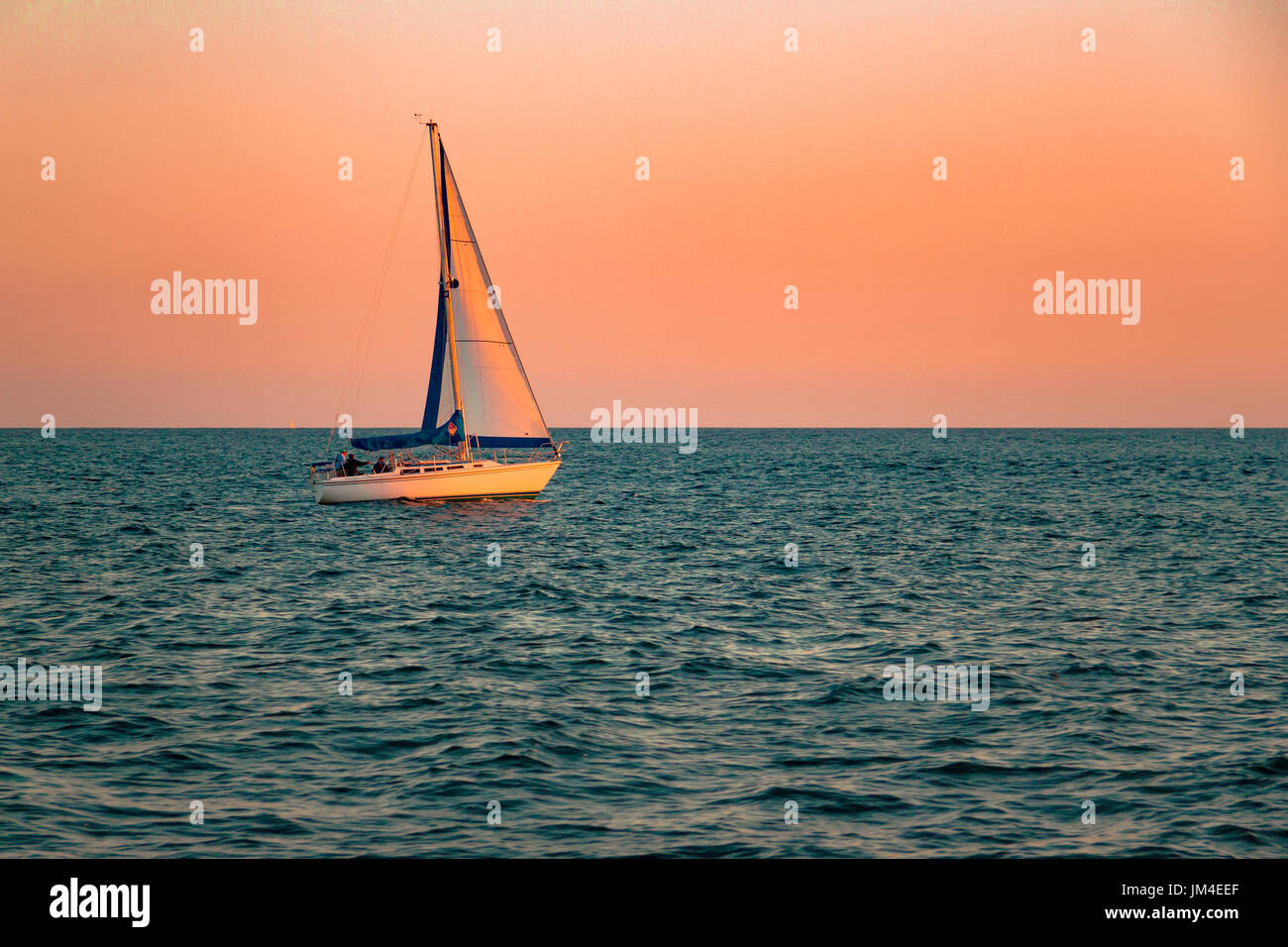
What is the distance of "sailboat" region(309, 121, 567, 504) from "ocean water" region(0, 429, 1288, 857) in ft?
34.8

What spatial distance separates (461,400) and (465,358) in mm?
1967

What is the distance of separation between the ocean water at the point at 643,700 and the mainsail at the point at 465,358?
12.0 meters

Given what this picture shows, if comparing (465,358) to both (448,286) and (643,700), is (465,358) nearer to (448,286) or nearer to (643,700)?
(448,286)

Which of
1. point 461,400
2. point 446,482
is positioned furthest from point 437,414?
point 446,482

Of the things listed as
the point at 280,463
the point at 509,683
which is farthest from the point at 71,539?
the point at 280,463

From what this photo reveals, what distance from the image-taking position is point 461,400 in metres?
50.9

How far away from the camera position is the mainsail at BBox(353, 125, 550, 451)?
5075cm

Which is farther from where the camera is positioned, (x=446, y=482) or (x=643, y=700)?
(x=446, y=482)

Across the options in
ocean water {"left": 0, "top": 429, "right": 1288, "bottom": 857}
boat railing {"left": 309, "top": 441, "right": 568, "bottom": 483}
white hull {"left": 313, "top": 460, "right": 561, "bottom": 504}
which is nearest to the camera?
ocean water {"left": 0, "top": 429, "right": 1288, "bottom": 857}

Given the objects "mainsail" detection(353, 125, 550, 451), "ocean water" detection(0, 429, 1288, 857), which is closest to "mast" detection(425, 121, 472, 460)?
"mainsail" detection(353, 125, 550, 451)

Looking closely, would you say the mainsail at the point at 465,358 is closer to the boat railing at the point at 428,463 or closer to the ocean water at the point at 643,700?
the boat railing at the point at 428,463

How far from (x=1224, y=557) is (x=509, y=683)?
2698cm

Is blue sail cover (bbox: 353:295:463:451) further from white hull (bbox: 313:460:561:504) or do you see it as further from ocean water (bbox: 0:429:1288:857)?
ocean water (bbox: 0:429:1288:857)
